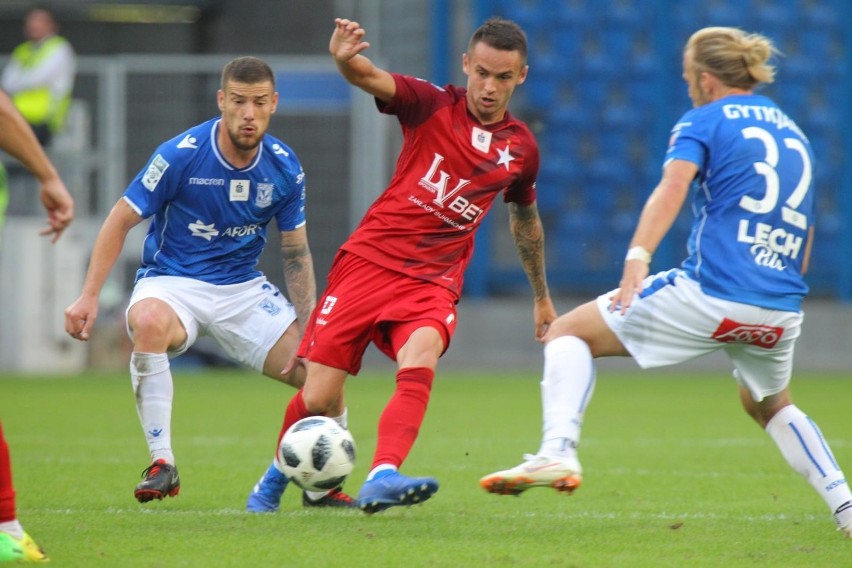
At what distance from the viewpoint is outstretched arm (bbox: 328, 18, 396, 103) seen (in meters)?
5.70

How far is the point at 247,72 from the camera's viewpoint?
6.45 metres

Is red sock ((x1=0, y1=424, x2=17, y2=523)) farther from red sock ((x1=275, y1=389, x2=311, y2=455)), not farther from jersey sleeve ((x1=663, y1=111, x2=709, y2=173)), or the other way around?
jersey sleeve ((x1=663, y1=111, x2=709, y2=173))

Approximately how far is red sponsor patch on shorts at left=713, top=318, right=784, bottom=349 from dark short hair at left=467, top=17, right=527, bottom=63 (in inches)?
61.2

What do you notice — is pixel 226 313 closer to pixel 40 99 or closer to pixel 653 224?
pixel 653 224

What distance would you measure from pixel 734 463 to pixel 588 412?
317cm

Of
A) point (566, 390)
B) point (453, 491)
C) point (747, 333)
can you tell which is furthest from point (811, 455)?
point (453, 491)

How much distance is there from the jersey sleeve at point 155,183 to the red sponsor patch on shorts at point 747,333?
264cm

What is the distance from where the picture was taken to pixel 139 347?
6445mm

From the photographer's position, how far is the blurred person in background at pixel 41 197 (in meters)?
4.54

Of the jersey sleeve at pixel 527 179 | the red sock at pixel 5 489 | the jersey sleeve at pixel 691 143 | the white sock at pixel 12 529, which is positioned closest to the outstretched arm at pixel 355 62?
the jersey sleeve at pixel 527 179

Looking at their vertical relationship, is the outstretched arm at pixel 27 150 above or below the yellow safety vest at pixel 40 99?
above

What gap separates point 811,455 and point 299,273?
2.58 m

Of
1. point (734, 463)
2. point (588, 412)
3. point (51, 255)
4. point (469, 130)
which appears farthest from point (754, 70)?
point (51, 255)

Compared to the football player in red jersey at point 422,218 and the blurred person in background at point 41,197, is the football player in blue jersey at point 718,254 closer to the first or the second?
the football player in red jersey at point 422,218
